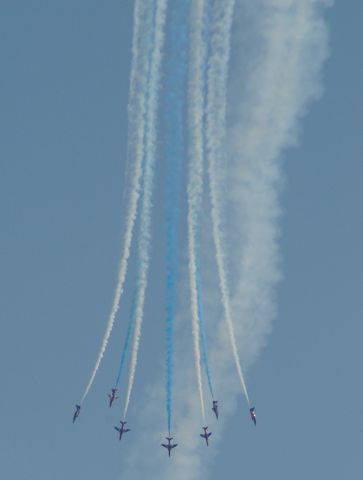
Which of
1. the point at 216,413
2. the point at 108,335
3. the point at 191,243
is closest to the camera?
the point at 191,243

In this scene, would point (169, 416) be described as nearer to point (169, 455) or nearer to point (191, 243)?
point (169, 455)

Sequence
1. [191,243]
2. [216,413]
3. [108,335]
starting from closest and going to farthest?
[191,243] → [108,335] → [216,413]

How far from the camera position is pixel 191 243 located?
5225 centimetres

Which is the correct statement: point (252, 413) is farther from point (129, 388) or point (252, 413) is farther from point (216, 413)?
point (129, 388)

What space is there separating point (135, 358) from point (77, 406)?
313 inches

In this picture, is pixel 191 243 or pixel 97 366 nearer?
pixel 191 243

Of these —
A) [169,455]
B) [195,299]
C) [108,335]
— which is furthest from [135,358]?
[169,455]

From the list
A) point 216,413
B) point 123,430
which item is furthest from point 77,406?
point 216,413

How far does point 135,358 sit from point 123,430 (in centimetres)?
822

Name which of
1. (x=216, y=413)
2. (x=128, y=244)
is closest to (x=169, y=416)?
(x=216, y=413)

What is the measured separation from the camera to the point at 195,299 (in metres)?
53.6

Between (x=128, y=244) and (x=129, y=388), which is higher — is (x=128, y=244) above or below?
above

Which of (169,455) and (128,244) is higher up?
(128,244)

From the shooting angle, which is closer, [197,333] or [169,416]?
[197,333]
